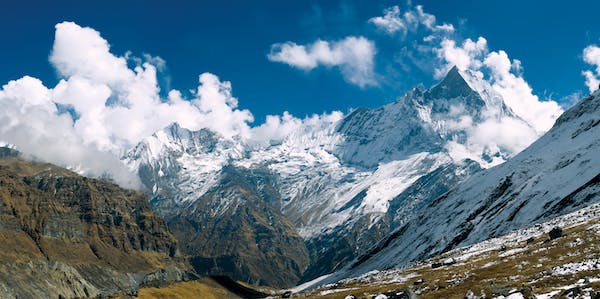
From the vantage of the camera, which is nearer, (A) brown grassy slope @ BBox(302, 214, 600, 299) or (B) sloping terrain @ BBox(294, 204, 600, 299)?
(B) sloping terrain @ BBox(294, 204, 600, 299)

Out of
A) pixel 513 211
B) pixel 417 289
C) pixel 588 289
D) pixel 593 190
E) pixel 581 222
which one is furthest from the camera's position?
pixel 513 211

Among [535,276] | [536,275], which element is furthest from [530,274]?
[535,276]

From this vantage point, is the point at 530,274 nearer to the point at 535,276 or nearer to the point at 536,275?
the point at 536,275

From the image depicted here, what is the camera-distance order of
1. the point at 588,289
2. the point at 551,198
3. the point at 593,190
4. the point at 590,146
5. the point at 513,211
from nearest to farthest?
the point at 588,289
the point at 593,190
the point at 551,198
the point at 513,211
the point at 590,146

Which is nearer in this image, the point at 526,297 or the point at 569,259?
the point at 526,297

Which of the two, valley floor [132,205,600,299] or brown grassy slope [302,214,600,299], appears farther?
brown grassy slope [302,214,600,299]

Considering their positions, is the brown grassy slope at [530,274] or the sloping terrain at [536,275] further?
the brown grassy slope at [530,274]

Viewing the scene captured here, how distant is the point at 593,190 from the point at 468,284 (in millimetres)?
99150

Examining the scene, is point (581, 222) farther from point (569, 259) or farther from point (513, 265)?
point (569, 259)

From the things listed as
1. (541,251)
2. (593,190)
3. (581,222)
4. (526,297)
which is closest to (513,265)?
(541,251)

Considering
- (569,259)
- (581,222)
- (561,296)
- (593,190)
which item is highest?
(593,190)

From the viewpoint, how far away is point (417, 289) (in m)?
71.2

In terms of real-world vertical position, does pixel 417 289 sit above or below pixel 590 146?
below

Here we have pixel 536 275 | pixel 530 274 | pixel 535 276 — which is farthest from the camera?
pixel 530 274
